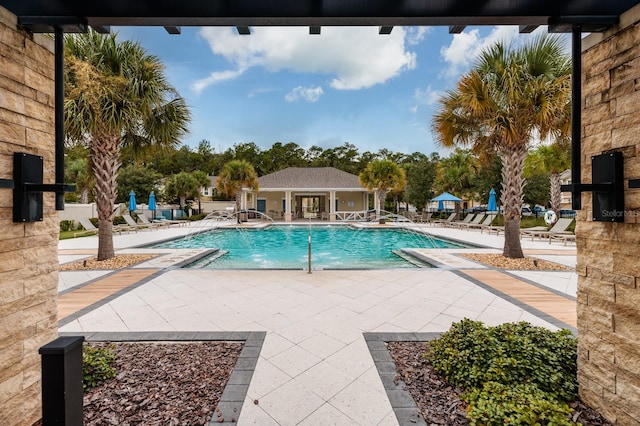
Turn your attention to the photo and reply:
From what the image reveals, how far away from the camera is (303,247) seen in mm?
13570

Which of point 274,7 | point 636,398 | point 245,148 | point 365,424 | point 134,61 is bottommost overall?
point 365,424

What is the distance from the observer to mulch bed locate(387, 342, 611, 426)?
2.21 meters

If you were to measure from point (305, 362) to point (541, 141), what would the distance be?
28.9ft

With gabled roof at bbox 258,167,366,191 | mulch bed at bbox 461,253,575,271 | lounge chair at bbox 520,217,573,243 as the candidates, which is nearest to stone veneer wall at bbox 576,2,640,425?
mulch bed at bbox 461,253,575,271

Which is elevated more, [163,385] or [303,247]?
[163,385]

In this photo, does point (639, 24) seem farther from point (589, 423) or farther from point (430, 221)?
point (430, 221)

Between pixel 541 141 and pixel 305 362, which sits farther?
pixel 541 141

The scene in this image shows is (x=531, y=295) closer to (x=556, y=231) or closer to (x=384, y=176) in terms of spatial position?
(x=556, y=231)

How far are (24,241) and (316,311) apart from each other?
344cm

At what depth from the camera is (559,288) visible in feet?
19.0

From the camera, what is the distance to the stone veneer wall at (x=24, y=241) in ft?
6.63

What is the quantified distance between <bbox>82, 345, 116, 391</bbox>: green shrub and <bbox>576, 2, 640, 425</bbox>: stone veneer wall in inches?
162

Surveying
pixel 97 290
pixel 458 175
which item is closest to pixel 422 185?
pixel 458 175

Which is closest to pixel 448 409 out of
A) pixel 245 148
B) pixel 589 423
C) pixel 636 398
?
pixel 589 423
